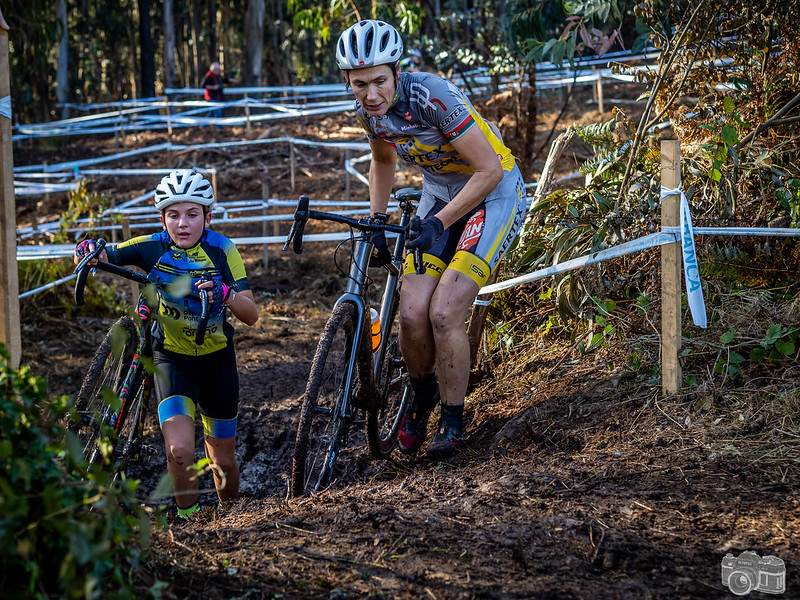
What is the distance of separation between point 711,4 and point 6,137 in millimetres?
4165

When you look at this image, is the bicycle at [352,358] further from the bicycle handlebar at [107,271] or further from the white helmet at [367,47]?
the white helmet at [367,47]

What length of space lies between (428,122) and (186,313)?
1601 mm

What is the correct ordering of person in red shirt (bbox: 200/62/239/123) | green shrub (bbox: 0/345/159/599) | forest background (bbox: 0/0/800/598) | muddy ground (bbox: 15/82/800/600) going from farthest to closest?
person in red shirt (bbox: 200/62/239/123) → forest background (bbox: 0/0/800/598) → muddy ground (bbox: 15/82/800/600) → green shrub (bbox: 0/345/159/599)

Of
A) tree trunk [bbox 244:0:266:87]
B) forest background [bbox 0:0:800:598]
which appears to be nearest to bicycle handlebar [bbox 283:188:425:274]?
forest background [bbox 0:0:800:598]

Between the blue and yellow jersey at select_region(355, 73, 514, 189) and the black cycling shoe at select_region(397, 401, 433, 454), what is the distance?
1.39m

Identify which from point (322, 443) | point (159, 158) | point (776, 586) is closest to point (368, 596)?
point (776, 586)

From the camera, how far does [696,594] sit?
8.09 ft

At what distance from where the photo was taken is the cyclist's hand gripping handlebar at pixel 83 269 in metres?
3.53

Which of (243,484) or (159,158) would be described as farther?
(159,158)

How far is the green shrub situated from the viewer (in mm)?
1555

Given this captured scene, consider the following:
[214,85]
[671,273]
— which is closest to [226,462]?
[671,273]

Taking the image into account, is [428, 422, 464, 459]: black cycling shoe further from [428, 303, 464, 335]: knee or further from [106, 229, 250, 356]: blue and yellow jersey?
[106, 229, 250, 356]: blue and yellow jersey

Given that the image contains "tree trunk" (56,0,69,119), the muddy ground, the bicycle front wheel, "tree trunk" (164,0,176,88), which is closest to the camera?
the muddy ground

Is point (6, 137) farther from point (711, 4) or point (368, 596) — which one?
point (711, 4)
